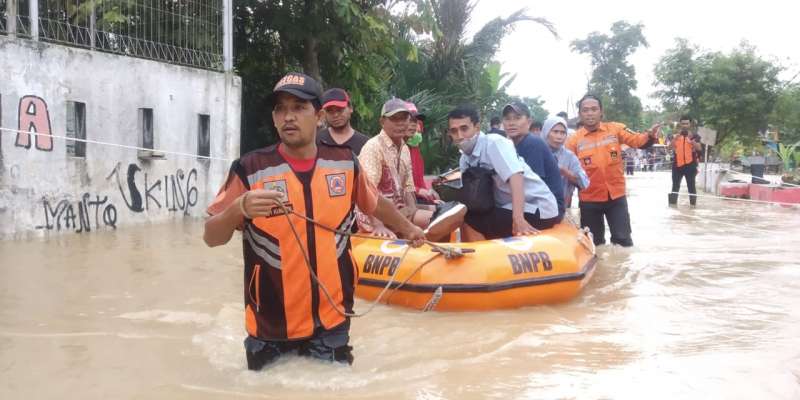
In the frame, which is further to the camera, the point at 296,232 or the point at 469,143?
the point at 469,143

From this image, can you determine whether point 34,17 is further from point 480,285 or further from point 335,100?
point 480,285

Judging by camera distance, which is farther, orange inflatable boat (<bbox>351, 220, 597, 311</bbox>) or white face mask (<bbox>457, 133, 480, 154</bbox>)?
white face mask (<bbox>457, 133, 480, 154</bbox>)

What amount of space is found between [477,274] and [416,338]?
0.76 metres

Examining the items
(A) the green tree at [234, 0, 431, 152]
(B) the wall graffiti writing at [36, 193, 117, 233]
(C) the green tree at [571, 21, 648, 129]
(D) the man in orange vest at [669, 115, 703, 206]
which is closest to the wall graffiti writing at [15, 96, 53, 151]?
(B) the wall graffiti writing at [36, 193, 117, 233]

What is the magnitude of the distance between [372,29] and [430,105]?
7.69 feet

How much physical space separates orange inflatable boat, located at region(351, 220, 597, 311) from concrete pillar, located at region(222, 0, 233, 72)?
6550 millimetres

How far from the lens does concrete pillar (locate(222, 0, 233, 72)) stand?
36.0 ft

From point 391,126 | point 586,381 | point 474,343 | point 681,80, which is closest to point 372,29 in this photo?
point 391,126

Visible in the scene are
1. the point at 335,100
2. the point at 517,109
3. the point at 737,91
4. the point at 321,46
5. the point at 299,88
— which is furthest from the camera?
the point at 737,91

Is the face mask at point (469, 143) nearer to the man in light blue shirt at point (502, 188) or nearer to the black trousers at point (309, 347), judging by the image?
the man in light blue shirt at point (502, 188)

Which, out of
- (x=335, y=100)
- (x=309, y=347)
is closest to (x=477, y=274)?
(x=335, y=100)

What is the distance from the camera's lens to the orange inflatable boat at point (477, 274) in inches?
194

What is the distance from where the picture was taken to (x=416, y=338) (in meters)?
4.41

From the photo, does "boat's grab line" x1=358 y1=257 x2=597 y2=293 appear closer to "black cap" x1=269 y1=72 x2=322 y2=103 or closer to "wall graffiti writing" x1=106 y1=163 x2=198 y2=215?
"black cap" x1=269 y1=72 x2=322 y2=103
